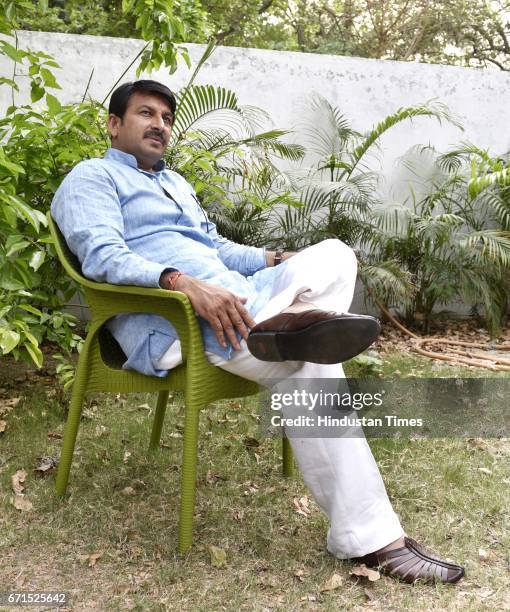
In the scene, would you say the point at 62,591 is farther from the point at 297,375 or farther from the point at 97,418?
the point at 97,418

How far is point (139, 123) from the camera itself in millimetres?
2490

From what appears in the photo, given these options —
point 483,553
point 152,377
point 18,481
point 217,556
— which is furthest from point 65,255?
point 483,553

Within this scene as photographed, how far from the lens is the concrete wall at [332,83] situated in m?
5.18

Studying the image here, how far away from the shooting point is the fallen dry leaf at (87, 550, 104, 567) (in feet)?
6.91

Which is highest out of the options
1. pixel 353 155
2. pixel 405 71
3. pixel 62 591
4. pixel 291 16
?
pixel 291 16

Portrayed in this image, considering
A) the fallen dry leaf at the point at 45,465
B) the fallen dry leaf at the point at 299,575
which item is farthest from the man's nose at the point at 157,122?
the fallen dry leaf at the point at 299,575

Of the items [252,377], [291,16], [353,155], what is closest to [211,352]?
[252,377]

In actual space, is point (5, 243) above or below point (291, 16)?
below

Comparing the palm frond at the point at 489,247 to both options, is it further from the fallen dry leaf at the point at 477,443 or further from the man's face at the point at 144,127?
the man's face at the point at 144,127

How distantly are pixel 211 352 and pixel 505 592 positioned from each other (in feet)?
3.55

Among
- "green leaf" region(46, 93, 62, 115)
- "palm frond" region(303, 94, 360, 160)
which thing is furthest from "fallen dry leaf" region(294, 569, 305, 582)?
"palm frond" region(303, 94, 360, 160)

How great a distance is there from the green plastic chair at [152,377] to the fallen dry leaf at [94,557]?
0.26 metres

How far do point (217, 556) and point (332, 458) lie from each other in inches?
19.1

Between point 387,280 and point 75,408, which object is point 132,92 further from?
point 387,280
